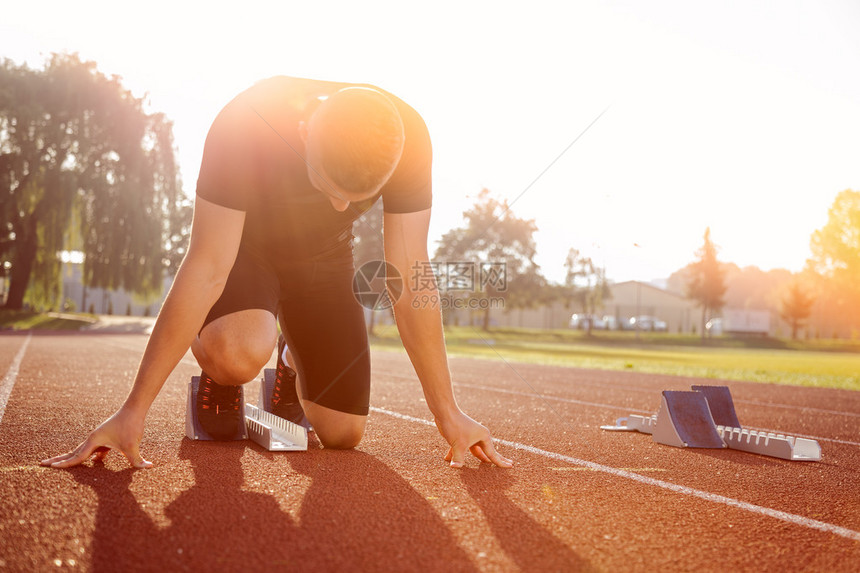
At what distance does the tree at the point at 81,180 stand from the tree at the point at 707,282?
5002 centimetres

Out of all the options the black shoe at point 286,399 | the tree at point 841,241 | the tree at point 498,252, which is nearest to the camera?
the black shoe at point 286,399

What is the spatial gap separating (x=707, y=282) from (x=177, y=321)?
67859mm

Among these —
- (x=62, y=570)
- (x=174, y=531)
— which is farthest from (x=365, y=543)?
(x=62, y=570)

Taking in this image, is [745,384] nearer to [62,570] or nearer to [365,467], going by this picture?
[365,467]

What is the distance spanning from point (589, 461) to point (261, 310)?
1.97 meters

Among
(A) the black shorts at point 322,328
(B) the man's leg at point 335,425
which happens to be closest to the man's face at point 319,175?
(A) the black shorts at point 322,328

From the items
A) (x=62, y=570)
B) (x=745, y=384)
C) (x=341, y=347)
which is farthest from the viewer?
(x=745, y=384)

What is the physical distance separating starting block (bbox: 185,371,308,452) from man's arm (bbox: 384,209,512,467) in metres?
0.84

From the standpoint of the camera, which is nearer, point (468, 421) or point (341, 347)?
point (468, 421)

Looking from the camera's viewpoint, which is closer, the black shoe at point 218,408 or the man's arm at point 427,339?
the man's arm at point 427,339

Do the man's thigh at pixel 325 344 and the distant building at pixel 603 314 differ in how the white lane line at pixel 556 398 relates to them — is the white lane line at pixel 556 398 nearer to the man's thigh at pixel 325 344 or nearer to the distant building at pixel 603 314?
the man's thigh at pixel 325 344

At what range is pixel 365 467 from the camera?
11.3ft

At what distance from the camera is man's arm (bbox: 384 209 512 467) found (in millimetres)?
3355

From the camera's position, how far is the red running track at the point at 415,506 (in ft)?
7.01
